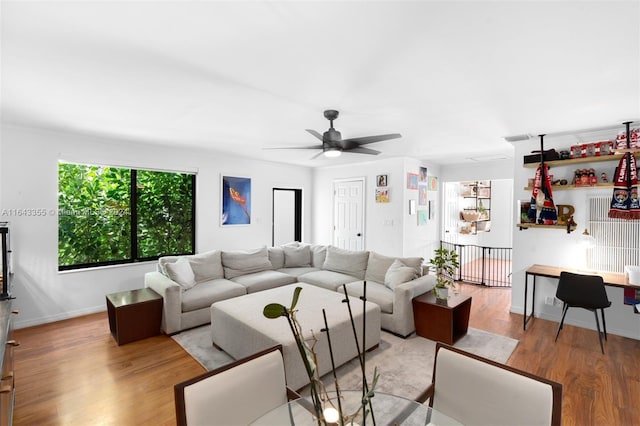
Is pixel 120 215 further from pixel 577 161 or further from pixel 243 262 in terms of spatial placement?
pixel 577 161

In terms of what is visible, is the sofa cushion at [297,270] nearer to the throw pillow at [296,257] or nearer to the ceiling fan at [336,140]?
the throw pillow at [296,257]

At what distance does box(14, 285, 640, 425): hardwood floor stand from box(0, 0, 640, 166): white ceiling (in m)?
2.45

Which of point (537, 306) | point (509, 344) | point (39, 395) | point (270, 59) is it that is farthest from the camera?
point (537, 306)

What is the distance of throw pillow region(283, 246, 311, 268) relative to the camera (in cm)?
530

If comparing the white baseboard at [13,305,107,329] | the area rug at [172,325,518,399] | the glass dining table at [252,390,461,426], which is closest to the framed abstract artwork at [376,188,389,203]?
the area rug at [172,325,518,399]

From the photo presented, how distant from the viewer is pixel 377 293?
12.3ft

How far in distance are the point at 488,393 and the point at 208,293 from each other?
3261 millimetres

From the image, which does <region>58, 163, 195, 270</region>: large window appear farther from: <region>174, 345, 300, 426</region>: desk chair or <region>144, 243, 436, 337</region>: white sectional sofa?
<region>174, 345, 300, 426</region>: desk chair

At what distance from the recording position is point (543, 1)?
1.47 m

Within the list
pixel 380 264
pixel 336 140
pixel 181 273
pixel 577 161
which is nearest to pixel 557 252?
pixel 577 161

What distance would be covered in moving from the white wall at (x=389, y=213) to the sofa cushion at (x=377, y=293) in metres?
1.86

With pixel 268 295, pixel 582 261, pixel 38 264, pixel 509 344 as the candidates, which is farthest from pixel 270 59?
pixel 582 261

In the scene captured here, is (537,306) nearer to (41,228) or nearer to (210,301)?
(210,301)

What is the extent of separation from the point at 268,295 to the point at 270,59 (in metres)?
2.46
